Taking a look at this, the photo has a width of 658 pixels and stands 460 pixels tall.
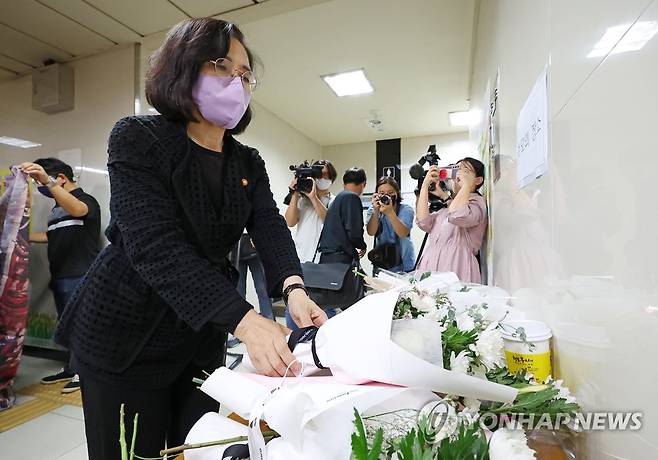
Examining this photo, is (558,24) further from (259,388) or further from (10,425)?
(10,425)

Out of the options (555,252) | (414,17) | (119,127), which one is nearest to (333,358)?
(555,252)

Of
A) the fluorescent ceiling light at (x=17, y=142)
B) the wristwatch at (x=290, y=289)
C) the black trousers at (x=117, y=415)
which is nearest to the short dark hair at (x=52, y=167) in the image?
the fluorescent ceiling light at (x=17, y=142)

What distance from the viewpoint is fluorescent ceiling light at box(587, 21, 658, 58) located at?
341 millimetres

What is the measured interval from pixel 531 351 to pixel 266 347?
1.47 feet

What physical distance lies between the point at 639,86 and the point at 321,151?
5.42m

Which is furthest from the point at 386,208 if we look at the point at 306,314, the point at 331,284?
the point at 306,314

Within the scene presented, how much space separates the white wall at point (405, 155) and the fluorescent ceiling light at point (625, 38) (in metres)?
4.14

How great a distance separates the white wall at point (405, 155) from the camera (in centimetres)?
483

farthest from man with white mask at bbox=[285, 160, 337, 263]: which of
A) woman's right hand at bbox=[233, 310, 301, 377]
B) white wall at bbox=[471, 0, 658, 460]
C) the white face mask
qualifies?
woman's right hand at bbox=[233, 310, 301, 377]

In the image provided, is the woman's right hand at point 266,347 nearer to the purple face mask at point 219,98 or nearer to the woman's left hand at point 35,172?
the purple face mask at point 219,98

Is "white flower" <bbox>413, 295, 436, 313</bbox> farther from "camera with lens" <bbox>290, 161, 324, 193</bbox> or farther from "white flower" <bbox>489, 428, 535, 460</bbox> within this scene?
"camera with lens" <bbox>290, 161, 324, 193</bbox>

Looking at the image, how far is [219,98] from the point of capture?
2.53ft

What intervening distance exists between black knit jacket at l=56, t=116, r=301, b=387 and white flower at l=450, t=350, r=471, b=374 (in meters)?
0.31

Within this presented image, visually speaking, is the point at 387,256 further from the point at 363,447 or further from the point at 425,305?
the point at 363,447
